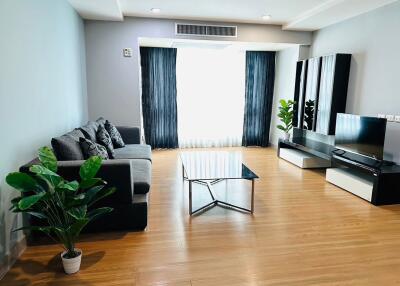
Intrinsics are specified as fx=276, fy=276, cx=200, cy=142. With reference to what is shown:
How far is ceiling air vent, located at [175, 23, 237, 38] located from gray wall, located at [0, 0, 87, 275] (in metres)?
1.83

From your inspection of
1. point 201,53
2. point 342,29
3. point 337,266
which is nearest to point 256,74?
point 201,53

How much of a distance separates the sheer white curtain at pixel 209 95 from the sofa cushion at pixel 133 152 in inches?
93.9

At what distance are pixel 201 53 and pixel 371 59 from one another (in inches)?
134

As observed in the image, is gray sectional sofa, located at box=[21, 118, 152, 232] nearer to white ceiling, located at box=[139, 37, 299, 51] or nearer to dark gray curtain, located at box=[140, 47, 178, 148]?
white ceiling, located at box=[139, 37, 299, 51]

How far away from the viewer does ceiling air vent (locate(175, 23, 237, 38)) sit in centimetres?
491

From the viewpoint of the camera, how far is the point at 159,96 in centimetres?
619

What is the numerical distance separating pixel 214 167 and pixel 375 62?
114 inches

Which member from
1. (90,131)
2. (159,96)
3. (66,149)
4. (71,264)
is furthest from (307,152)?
(71,264)

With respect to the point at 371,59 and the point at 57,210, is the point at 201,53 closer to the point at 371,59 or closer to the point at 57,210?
the point at 371,59

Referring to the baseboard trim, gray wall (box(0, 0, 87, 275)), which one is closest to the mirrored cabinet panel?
gray wall (box(0, 0, 87, 275))

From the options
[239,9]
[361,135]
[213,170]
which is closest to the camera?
[213,170]

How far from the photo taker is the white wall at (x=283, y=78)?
5857 mm

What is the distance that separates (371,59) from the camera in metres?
4.11

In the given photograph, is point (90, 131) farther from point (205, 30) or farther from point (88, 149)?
point (205, 30)
